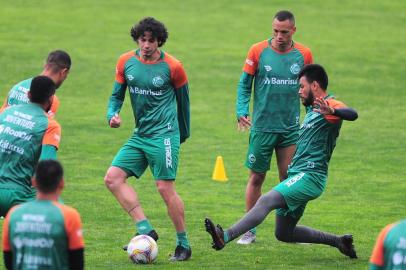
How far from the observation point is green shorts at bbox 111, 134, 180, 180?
12.4m

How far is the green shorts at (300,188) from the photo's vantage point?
1176cm

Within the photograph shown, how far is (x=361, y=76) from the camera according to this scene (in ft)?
88.3

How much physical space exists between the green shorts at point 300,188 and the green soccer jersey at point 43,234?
3909 mm

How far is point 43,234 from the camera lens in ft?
26.8

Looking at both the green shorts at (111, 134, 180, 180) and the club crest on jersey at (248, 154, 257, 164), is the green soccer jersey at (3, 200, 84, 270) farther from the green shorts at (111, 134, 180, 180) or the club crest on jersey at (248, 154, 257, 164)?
the club crest on jersey at (248, 154, 257, 164)

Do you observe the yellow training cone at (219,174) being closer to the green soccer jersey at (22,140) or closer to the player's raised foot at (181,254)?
the player's raised foot at (181,254)

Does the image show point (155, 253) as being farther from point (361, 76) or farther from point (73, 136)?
point (361, 76)

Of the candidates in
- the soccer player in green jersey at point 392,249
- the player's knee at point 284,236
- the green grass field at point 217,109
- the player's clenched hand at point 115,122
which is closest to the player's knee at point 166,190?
the green grass field at point 217,109

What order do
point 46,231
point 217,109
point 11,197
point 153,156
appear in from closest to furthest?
point 46,231, point 11,197, point 153,156, point 217,109

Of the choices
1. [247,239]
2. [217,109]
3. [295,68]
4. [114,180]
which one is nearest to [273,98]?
[295,68]

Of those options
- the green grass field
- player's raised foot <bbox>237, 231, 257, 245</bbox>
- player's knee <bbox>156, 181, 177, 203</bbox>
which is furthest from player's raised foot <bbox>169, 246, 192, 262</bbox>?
player's raised foot <bbox>237, 231, 257, 245</bbox>

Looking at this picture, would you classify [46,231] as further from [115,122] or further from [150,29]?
[150,29]

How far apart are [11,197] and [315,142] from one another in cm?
332

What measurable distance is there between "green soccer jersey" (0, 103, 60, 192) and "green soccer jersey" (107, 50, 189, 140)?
2293 mm
